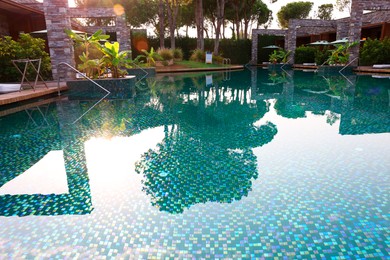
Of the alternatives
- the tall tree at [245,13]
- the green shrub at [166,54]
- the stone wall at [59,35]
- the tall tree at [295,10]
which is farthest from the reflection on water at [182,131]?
the tall tree at [295,10]

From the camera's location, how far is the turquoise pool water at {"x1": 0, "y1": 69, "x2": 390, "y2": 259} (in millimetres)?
2078

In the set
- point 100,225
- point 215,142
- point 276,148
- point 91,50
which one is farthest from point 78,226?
point 91,50

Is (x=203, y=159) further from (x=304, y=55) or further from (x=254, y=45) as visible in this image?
(x=254, y=45)

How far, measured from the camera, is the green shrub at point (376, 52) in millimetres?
16797

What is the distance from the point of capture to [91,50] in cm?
1584

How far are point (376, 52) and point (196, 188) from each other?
18896mm

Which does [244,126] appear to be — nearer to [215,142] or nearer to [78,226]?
[215,142]

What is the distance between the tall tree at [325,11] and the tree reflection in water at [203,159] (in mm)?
55109

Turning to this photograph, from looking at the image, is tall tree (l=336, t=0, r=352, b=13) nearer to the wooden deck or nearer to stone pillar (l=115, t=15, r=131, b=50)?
stone pillar (l=115, t=15, r=131, b=50)

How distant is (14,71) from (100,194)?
1099 centimetres

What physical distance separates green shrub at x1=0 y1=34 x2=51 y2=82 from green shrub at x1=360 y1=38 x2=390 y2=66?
18.6m

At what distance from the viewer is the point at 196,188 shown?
2969 millimetres

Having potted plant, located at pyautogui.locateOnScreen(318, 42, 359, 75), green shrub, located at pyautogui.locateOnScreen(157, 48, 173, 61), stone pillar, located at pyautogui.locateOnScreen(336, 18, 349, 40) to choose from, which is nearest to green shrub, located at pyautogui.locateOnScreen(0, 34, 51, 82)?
green shrub, located at pyautogui.locateOnScreen(157, 48, 173, 61)

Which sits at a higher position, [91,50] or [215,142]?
[91,50]
